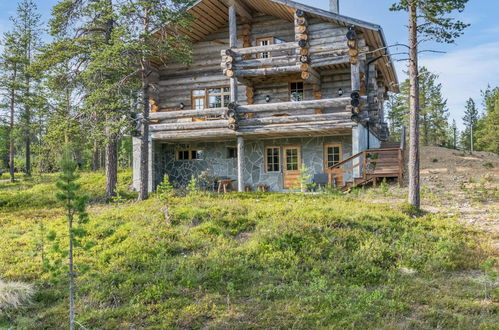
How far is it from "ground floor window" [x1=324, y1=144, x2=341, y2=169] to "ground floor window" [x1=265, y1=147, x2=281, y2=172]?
2265mm

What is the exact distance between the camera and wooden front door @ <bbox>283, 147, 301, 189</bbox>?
19.1 meters

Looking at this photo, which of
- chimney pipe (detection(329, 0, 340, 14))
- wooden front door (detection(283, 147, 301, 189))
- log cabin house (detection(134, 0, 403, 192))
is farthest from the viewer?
chimney pipe (detection(329, 0, 340, 14))

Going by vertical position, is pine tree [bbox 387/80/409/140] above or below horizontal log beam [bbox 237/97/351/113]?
above

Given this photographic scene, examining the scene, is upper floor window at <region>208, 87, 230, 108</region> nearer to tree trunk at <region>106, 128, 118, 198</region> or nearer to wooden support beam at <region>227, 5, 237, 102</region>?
wooden support beam at <region>227, 5, 237, 102</region>

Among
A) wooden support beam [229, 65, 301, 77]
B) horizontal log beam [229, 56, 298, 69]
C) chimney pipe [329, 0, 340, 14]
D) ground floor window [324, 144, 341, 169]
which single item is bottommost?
ground floor window [324, 144, 341, 169]

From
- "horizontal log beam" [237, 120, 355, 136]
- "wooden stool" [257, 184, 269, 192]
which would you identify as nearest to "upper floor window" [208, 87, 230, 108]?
"horizontal log beam" [237, 120, 355, 136]

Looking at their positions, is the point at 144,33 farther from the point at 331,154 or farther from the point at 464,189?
the point at 464,189

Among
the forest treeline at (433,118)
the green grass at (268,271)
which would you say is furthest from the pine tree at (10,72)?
the forest treeline at (433,118)

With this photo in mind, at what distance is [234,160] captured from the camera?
802 inches

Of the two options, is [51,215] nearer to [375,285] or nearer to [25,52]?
→ [375,285]

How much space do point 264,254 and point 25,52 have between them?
33.1 m

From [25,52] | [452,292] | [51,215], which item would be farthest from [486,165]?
[25,52]

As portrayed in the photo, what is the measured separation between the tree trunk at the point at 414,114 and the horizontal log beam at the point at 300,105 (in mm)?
4323

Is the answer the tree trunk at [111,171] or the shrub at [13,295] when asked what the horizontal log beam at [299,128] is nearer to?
the tree trunk at [111,171]
